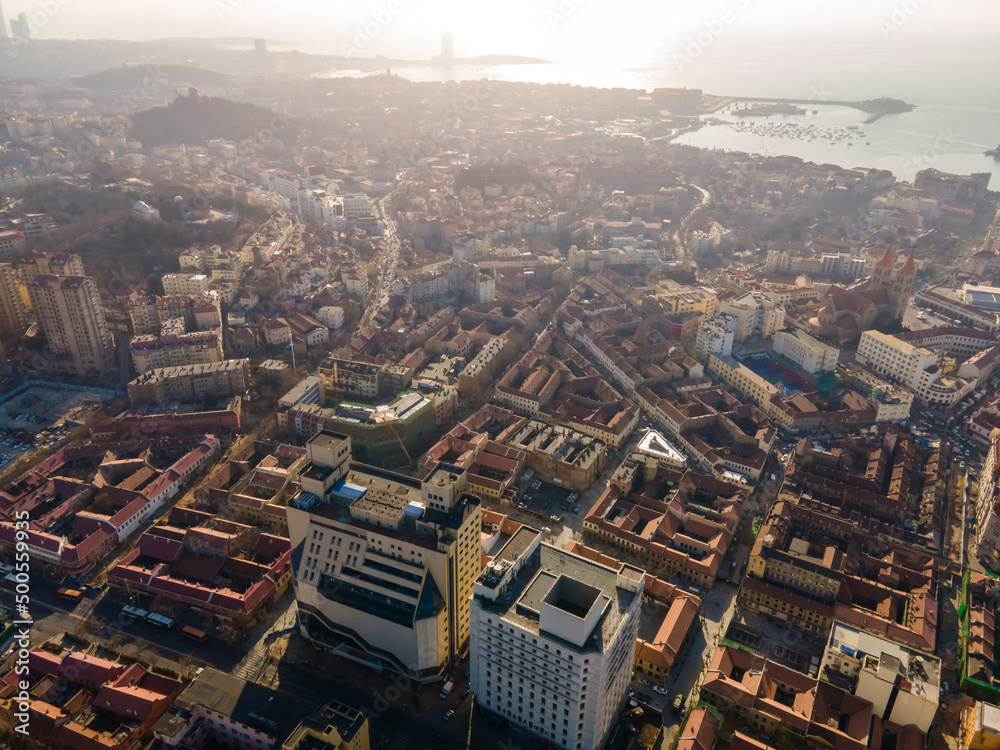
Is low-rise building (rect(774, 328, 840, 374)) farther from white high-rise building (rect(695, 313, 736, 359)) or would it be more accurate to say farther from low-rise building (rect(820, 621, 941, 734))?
low-rise building (rect(820, 621, 941, 734))

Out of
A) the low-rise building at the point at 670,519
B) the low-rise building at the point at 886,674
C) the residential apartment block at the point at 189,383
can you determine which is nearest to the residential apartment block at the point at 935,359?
the low-rise building at the point at 670,519

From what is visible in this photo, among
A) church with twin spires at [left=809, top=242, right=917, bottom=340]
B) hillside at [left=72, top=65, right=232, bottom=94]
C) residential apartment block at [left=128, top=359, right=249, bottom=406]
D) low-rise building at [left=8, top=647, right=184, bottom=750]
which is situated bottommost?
low-rise building at [left=8, top=647, right=184, bottom=750]

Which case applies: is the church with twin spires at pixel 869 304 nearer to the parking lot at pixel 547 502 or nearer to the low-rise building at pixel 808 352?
the low-rise building at pixel 808 352

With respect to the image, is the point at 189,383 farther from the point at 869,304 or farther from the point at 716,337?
the point at 869,304

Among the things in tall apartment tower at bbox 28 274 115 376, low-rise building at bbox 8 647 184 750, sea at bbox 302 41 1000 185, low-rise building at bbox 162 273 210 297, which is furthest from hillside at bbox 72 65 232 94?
low-rise building at bbox 8 647 184 750

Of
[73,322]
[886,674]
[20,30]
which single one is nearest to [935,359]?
[886,674]
